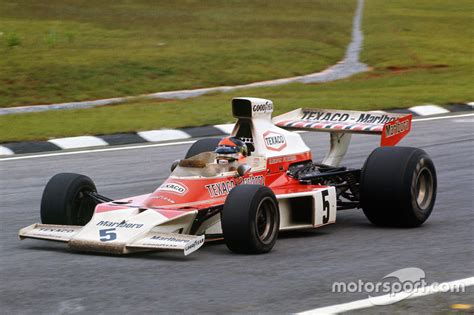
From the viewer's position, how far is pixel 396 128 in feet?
29.4

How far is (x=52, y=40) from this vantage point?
79.0ft

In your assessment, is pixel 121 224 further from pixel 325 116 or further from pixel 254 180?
pixel 325 116

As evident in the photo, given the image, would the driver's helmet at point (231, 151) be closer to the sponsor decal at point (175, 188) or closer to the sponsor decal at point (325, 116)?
the sponsor decal at point (175, 188)

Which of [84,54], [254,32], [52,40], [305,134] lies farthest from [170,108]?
[254,32]

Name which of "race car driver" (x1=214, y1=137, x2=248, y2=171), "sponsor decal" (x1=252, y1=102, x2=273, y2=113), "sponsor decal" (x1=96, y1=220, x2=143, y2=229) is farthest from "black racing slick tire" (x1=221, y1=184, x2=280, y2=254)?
"sponsor decal" (x1=252, y1=102, x2=273, y2=113)

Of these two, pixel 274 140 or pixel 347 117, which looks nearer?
pixel 274 140

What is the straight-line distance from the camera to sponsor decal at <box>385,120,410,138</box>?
8.81 m

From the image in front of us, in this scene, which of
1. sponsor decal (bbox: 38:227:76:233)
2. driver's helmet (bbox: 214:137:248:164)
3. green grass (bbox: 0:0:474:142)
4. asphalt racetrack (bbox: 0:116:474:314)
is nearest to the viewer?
asphalt racetrack (bbox: 0:116:474:314)

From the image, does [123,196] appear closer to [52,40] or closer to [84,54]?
[84,54]

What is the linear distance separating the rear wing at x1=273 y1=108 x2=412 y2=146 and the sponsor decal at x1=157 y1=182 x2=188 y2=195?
188 centimetres

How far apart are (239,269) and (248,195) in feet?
1.90

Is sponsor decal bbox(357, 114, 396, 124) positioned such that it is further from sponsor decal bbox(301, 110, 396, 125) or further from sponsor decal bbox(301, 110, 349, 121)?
sponsor decal bbox(301, 110, 349, 121)

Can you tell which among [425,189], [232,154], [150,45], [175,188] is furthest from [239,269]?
[150,45]

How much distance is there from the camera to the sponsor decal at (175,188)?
7.56 meters
